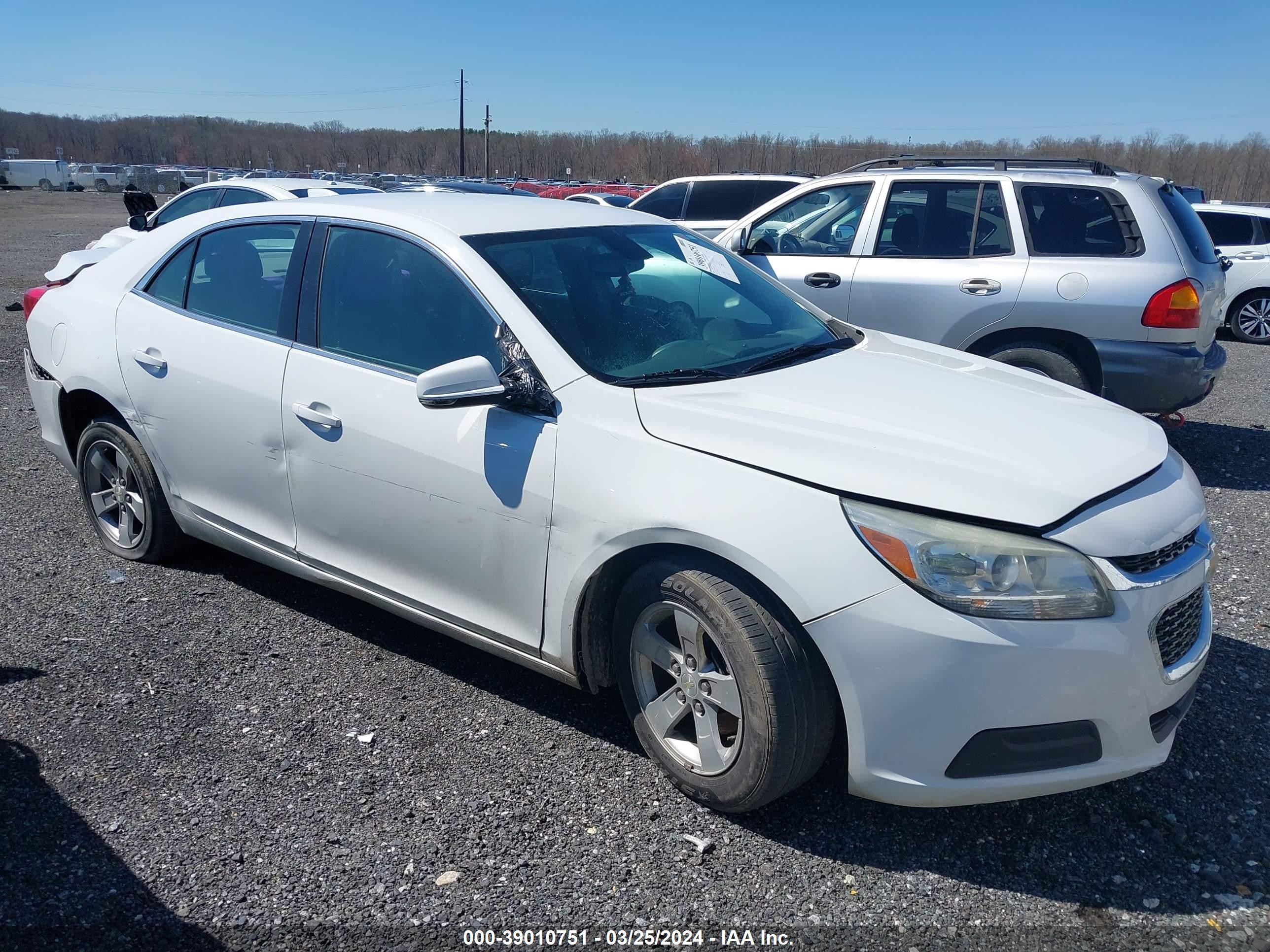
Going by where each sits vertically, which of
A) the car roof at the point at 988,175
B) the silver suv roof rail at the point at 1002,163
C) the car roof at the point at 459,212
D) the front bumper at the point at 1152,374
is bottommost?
the front bumper at the point at 1152,374

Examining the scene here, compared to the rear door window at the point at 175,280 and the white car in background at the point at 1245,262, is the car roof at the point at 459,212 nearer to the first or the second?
the rear door window at the point at 175,280

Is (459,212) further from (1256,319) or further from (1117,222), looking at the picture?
(1256,319)

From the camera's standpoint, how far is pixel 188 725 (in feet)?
10.8

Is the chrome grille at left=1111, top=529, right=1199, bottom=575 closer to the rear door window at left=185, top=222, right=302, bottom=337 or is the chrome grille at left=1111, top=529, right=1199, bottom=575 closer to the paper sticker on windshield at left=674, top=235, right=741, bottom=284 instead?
the paper sticker on windshield at left=674, top=235, right=741, bottom=284

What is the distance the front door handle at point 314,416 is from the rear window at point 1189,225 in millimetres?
5507

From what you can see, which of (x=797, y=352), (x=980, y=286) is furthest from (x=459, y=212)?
(x=980, y=286)

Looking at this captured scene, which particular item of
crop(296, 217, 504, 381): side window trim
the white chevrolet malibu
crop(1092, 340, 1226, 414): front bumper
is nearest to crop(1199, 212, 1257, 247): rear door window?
crop(1092, 340, 1226, 414): front bumper

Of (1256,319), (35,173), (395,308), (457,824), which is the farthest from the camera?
(35,173)

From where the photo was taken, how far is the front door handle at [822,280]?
688cm

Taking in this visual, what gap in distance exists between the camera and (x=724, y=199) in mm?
13188

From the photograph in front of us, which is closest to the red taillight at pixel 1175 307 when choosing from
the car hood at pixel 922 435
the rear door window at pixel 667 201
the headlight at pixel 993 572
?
the car hood at pixel 922 435

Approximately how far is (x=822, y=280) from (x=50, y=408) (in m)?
4.89

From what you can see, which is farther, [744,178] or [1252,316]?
[744,178]

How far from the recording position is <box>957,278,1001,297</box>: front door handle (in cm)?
635
